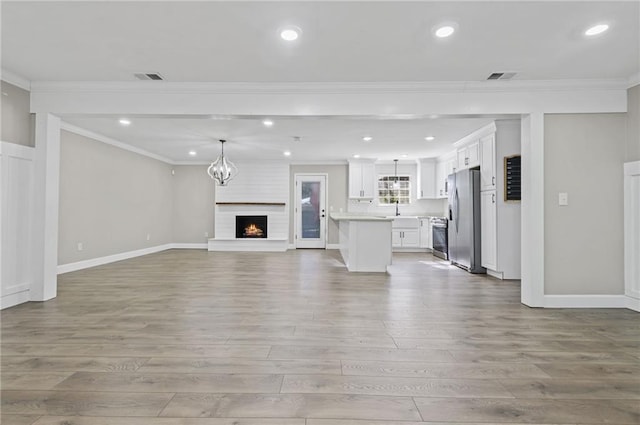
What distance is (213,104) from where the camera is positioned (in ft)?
11.5

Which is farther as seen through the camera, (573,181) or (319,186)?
(319,186)

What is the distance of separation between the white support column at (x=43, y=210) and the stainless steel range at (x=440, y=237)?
6532mm

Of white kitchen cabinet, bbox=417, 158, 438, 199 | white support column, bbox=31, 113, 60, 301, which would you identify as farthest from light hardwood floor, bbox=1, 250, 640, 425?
white kitchen cabinet, bbox=417, 158, 438, 199

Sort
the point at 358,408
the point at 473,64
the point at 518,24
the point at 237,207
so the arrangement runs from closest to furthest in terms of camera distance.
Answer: the point at 358,408 < the point at 518,24 < the point at 473,64 < the point at 237,207

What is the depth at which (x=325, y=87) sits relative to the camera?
3.43m

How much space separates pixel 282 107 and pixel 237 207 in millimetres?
5559

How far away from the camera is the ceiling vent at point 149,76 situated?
3.20m

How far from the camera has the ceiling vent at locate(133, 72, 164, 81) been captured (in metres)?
3.20

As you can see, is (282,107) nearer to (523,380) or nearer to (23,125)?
(23,125)

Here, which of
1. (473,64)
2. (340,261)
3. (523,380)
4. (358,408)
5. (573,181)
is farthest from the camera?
(340,261)

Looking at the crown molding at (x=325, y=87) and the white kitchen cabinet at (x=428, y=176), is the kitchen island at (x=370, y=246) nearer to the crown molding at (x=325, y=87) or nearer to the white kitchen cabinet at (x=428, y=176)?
the crown molding at (x=325, y=87)

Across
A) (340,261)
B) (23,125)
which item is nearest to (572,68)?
(340,261)

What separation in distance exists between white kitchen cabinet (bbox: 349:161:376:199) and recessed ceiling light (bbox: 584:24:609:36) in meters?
5.99

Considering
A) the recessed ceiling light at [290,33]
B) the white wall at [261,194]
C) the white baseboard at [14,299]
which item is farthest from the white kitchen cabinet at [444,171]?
the white baseboard at [14,299]
